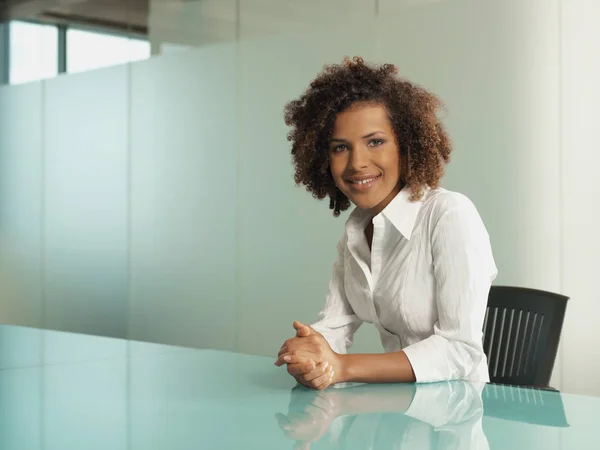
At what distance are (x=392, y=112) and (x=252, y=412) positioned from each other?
0.81 meters

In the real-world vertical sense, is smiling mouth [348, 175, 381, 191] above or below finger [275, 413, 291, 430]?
above

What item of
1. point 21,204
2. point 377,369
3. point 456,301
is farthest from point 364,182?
point 21,204

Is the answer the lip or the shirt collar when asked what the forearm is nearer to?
the shirt collar

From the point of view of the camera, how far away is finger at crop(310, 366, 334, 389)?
4.90 feet

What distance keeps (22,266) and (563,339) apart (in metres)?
4.35

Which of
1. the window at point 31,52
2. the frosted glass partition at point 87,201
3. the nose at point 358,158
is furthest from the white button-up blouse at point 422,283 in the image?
the window at point 31,52

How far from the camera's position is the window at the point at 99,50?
596 centimetres

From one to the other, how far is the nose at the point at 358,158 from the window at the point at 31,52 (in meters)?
5.15

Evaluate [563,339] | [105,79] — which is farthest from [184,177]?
[563,339]

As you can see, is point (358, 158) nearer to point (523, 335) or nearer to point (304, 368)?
point (304, 368)

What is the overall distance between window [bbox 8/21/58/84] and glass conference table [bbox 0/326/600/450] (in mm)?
5137

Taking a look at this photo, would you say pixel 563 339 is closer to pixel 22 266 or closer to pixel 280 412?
pixel 280 412

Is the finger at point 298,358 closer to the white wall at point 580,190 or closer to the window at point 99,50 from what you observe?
the white wall at point 580,190

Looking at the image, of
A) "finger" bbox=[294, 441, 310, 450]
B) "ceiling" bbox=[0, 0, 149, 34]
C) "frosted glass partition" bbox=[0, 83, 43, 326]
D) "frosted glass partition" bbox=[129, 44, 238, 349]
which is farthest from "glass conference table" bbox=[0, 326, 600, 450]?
"frosted glass partition" bbox=[0, 83, 43, 326]
